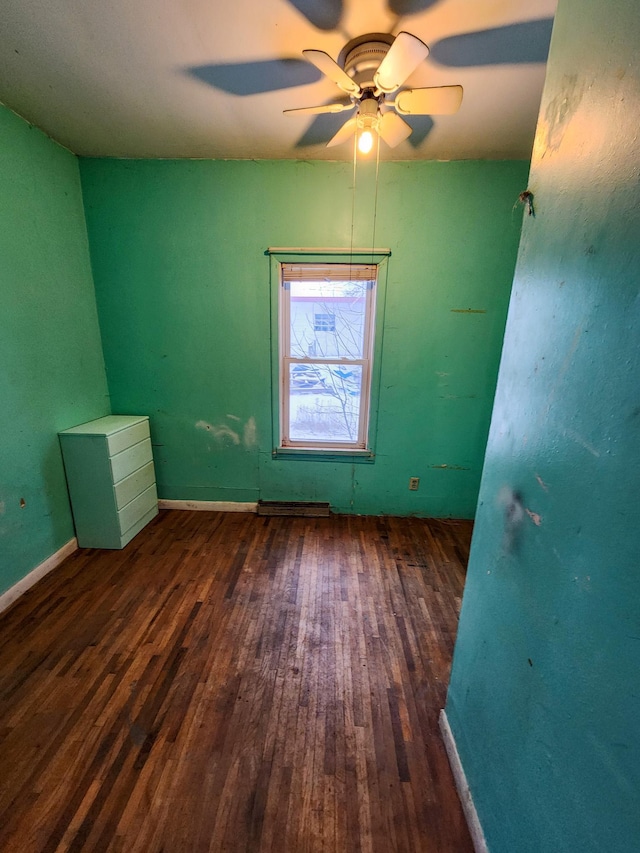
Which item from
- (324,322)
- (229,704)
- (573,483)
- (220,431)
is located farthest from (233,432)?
(573,483)

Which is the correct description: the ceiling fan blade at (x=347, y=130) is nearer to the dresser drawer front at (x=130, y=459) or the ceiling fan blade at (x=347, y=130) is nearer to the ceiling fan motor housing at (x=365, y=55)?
the ceiling fan motor housing at (x=365, y=55)

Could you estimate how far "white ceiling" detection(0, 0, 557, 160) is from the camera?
1355 millimetres

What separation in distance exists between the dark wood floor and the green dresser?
0.20 meters

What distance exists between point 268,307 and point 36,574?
248 centimetres

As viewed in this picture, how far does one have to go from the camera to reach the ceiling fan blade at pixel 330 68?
4.25ft

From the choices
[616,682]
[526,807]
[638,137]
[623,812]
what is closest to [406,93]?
[638,137]

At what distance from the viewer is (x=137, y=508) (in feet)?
9.00

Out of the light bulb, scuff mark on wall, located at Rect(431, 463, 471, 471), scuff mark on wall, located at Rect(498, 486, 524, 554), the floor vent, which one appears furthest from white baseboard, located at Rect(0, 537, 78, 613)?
the light bulb

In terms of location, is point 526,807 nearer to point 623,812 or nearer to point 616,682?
point 623,812

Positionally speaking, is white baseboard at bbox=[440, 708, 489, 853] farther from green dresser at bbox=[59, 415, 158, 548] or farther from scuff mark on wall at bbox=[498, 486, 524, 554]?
green dresser at bbox=[59, 415, 158, 548]

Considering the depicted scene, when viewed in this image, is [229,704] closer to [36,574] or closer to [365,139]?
[36,574]

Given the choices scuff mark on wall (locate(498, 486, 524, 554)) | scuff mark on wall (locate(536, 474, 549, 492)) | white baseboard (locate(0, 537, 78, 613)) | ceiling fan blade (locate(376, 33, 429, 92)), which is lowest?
white baseboard (locate(0, 537, 78, 613))

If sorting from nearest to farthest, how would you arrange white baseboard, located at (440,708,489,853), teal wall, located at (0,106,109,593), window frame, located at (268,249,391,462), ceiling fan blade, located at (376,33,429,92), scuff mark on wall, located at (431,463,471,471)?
white baseboard, located at (440,708,489,853), ceiling fan blade, located at (376,33,429,92), teal wall, located at (0,106,109,593), window frame, located at (268,249,391,462), scuff mark on wall, located at (431,463,471,471)

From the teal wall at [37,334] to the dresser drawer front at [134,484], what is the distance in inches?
14.4
